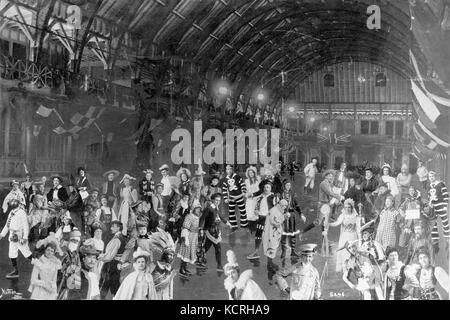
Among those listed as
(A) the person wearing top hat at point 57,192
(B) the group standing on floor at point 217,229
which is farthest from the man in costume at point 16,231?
(A) the person wearing top hat at point 57,192

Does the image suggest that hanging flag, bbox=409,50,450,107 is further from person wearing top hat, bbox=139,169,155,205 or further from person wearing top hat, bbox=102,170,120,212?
person wearing top hat, bbox=102,170,120,212

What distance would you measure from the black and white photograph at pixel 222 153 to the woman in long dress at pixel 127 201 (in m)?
0.02

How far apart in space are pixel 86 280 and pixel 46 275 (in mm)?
625

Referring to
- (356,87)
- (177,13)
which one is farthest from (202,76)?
(356,87)

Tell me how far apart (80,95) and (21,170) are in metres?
1.51

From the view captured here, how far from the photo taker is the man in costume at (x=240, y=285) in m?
7.81

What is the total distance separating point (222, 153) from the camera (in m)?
8.12

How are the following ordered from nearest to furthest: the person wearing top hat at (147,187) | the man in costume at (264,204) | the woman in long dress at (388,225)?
the woman in long dress at (388,225), the man in costume at (264,204), the person wearing top hat at (147,187)

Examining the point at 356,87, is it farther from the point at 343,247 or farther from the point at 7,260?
the point at 7,260

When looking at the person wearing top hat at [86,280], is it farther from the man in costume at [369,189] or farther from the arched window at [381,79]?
the arched window at [381,79]

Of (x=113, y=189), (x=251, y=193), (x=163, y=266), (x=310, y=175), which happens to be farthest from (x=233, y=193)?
(x=113, y=189)

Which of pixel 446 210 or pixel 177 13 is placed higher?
pixel 177 13

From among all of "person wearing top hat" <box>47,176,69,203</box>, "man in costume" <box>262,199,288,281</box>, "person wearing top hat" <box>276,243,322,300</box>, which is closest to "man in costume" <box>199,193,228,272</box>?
"man in costume" <box>262,199,288,281</box>

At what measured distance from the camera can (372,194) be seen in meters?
7.74
